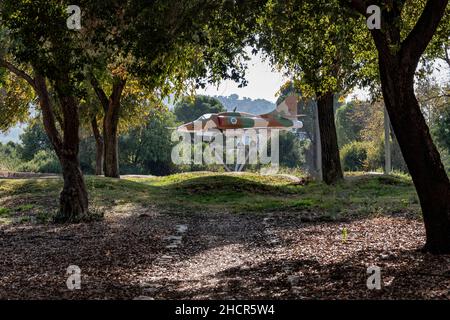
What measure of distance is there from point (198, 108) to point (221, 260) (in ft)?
260

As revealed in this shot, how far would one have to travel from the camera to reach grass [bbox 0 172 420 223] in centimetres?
1632

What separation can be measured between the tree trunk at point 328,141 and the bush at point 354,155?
32.0 m

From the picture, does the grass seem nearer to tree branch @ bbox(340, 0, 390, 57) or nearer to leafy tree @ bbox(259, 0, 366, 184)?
leafy tree @ bbox(259, 0, 366, 184)

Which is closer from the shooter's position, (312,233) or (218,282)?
(218,282)

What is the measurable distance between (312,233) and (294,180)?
15296 millimetres

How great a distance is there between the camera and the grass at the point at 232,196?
643 inches

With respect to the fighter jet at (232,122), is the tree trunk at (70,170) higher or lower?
lower

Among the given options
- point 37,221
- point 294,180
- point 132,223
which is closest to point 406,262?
point 132,223

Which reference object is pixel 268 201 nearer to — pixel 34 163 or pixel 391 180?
pixel 391 180

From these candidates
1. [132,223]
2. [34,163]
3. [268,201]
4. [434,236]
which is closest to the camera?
[434,236]

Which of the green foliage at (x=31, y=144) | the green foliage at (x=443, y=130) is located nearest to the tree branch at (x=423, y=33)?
the green foliage at (x=443, y=130)

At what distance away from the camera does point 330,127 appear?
23.9 m

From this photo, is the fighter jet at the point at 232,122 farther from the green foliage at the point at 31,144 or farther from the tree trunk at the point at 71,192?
the green foliage at the point at 31,144

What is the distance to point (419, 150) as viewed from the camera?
837 cm
